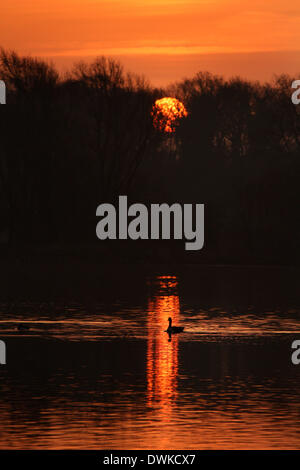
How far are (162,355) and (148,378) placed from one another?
4.82 metres

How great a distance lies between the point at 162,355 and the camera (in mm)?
34938

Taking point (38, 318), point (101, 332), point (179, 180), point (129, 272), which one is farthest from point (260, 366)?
point (179, 180)

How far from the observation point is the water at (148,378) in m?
22.7

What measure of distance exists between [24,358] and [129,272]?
4557cm

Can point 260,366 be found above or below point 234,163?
below

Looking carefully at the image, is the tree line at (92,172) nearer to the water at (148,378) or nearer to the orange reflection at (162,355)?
the orange reflection at (162,355)

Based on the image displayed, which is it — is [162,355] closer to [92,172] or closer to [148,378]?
[148,378]

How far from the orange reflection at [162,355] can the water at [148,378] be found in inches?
1.3

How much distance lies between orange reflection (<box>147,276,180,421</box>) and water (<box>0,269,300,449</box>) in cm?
3

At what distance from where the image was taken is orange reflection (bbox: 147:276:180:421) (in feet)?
87.9

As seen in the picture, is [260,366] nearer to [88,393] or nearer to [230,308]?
[88,393]

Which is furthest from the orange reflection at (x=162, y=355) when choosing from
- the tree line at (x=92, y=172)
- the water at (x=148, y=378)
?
the tree line at (x=92, y=172)
